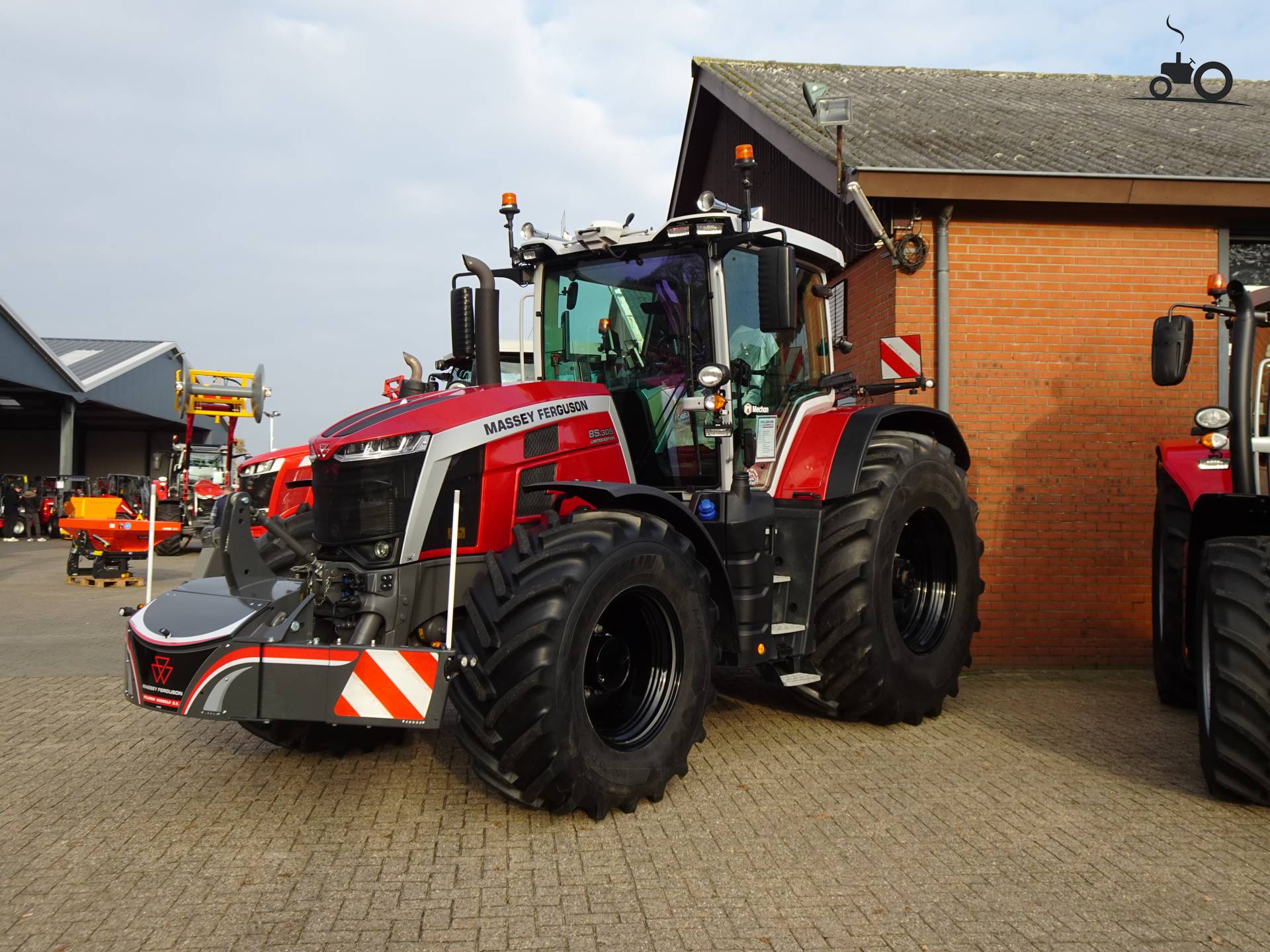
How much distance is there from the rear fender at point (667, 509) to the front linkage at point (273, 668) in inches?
36.2

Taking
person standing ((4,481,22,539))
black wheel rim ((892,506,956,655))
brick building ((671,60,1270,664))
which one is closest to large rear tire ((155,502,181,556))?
person standing ((4,481,22,539))

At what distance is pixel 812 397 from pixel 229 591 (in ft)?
10.7

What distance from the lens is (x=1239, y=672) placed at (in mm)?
4270

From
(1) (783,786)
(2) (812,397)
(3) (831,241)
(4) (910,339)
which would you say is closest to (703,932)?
(1) (783,786)

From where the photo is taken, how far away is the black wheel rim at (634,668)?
455 cm

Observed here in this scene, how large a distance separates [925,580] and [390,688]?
3.70 meters

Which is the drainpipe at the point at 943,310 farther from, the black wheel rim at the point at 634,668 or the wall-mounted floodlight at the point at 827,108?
the black wheel rim at the point at 634,668

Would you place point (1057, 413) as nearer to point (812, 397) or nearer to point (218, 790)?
point (812, 397)

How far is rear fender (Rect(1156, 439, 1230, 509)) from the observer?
5.75 metres

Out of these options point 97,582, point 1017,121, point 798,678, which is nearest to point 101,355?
point 97,582

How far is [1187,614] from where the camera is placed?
597cm

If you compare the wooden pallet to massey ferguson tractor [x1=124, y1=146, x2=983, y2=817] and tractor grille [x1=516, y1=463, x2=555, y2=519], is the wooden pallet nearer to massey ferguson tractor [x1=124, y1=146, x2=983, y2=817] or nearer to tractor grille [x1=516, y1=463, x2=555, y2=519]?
massey ferguson tractor [x1=124, y1=146, x2=983, y2=817]

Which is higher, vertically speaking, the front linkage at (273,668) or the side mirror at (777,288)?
the side mirror at (777,288)

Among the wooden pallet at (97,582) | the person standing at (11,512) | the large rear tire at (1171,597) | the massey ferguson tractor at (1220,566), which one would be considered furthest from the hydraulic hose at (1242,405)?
the person standing at (11,512)
